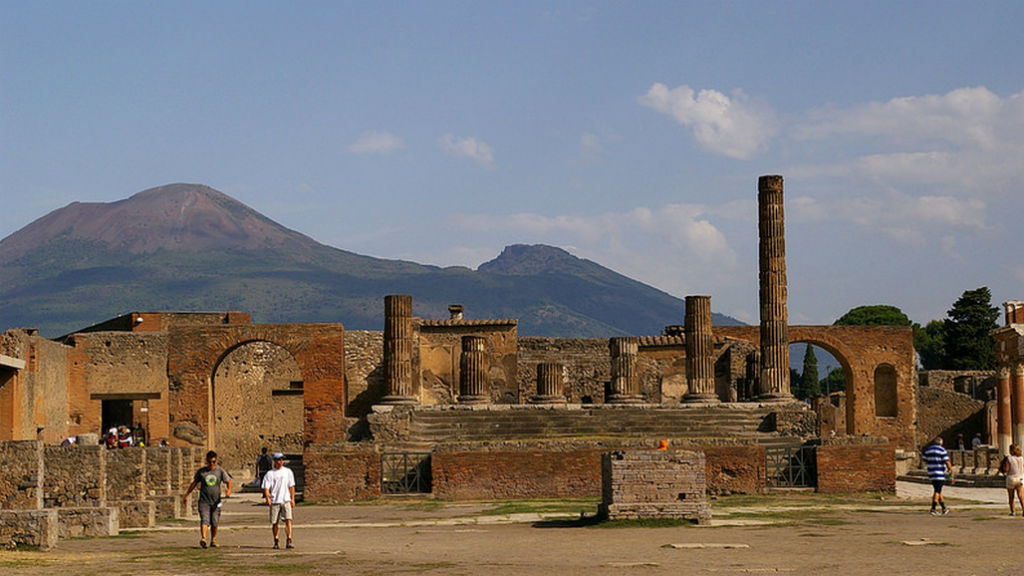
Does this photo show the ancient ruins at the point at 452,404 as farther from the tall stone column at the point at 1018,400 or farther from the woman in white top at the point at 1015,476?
the woman in white top at the point at 1015,476

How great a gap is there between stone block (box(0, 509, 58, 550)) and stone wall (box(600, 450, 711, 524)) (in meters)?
7.88

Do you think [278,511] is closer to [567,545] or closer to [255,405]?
[567,545]

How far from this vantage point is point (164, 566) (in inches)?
603

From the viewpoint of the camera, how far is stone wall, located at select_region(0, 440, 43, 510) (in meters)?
18.7

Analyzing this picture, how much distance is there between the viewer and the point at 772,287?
37.4 meters

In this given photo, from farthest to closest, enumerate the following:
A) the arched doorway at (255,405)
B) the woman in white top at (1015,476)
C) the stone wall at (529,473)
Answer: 1. the arched doorway at (255,405)
2. the stone wall at (529,473)
3. the woman in white top at (1015,476)

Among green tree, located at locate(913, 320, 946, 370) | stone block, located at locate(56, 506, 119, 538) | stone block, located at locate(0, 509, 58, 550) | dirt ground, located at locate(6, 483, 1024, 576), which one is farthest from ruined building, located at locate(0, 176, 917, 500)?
green tree, located at locate(913, 320, 946, 370)

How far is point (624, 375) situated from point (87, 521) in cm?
2124

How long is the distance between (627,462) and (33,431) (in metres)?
20.1

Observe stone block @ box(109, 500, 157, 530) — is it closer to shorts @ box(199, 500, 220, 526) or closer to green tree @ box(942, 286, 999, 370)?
shorts @ box(199, 500, 220, 526)

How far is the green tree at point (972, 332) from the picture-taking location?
8319cm

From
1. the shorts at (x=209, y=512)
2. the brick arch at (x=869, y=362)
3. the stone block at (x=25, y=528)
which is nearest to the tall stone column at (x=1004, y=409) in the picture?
the brick arch at (x=869, y=362)

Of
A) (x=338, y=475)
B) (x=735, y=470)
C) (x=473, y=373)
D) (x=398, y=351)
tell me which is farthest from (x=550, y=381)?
(x=338, y=475)

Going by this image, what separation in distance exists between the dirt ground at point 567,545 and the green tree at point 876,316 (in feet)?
281
